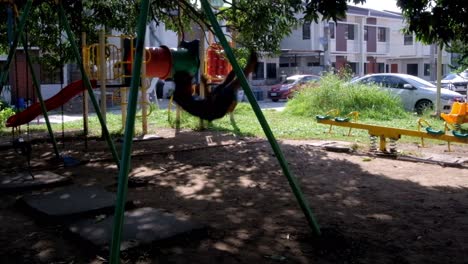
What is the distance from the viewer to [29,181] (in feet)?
20.8

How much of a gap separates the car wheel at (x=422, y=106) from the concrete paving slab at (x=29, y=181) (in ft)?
39.8

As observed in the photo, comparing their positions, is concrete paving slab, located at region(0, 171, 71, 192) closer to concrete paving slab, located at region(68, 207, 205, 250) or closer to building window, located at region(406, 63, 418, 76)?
concrete paving slab, located at region(68, 207, 205, 250)

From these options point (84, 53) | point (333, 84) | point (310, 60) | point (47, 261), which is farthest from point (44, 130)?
point (310, 60)

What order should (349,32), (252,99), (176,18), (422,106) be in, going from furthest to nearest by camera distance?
(349,32)
(422,106)
(176,18)
(252,99)

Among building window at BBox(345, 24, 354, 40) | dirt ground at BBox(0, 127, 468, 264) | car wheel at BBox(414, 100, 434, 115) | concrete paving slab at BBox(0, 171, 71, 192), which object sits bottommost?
dirt ground at BBox(0, 127, 468, 264)

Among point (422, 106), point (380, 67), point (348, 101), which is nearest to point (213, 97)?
point (348, 101)

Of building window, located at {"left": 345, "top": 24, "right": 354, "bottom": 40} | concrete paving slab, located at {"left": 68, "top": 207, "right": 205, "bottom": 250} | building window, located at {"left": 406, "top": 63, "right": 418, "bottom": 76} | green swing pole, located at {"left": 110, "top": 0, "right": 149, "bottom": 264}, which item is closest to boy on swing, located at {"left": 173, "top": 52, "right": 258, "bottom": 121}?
concrete paving slab, located at {"left": 68, "top": 207, "right": 205, "bottom": 250}

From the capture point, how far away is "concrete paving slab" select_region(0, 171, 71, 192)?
6.10 m

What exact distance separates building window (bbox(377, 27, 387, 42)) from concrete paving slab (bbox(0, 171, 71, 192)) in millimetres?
38567

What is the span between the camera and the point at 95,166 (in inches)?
305

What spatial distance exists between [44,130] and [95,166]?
5670 millimetres

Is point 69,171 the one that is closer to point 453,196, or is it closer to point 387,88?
point 453,196

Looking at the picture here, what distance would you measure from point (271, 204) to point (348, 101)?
1023 cm

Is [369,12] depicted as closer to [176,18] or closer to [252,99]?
[176,18]
